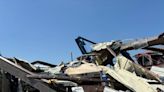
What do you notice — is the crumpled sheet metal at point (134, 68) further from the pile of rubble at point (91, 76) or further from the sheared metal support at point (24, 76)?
→ the sheared metal support at point (24, 76)

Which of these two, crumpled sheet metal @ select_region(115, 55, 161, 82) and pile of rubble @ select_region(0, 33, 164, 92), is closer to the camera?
pile of rubble @ select_region(0, 33, 164, 92)

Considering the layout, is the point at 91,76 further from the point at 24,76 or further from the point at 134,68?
the point at 134,68

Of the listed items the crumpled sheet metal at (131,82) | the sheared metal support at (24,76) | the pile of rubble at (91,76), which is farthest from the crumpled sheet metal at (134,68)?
the sheared metal support at (24,76)

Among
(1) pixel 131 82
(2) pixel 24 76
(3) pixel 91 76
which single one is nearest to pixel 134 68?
(1) pixel 131 82

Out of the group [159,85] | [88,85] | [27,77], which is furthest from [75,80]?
[159,85]

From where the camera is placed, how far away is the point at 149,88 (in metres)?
8.61

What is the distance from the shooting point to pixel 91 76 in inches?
349

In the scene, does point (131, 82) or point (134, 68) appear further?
point (134, 68)

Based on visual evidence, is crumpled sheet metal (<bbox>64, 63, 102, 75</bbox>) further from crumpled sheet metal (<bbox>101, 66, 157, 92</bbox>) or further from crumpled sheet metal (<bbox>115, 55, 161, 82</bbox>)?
crumpled sheet metal (<bbox>115, 55, 161, 82</bbox>)

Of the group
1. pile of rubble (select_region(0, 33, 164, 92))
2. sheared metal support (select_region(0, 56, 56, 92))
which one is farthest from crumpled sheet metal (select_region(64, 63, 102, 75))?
sheared metal support (select_region(0, 56, 56, 92))

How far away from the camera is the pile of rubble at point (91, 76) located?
306 inches

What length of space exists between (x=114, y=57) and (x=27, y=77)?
15.8 ft

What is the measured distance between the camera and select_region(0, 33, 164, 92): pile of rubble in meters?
7.77

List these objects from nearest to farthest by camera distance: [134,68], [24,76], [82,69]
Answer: [24,76], [82,69], [134,68]
